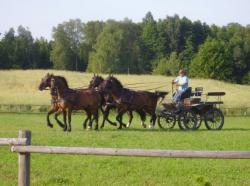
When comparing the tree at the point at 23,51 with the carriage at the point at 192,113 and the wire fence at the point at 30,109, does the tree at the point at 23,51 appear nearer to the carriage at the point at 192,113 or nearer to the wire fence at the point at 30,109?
the wire fence at the point at 30,109

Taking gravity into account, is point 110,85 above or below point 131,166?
above

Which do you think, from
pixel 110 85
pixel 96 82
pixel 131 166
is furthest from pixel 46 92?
pixel 131 166

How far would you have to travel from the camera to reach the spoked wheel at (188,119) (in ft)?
75.7

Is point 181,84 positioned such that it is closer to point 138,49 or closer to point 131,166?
→ point 131,166

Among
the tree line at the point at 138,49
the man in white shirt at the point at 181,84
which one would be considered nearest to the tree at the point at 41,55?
the tree line at the point at 138,49

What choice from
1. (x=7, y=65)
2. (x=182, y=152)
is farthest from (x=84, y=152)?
(x=7, y=65)

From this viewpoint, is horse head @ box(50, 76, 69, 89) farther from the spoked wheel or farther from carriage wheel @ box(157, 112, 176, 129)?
the spoked wheel

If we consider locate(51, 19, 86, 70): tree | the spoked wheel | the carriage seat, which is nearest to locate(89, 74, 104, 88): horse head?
the carriage seat

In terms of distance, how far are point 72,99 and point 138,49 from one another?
90.3 meters

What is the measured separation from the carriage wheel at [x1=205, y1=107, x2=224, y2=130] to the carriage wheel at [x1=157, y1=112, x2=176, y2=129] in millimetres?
1324

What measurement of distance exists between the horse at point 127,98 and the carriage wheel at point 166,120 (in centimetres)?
38

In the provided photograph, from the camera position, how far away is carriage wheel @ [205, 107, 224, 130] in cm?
2346

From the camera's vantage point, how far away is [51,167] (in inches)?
505

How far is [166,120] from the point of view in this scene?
23797 millimetres
